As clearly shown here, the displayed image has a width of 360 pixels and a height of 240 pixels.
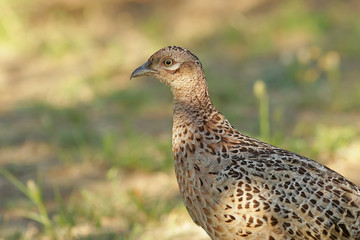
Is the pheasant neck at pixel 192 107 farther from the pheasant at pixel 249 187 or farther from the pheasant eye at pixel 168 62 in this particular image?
the pheasant eye at pixel 168 62

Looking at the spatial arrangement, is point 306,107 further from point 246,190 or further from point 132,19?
point 132,19

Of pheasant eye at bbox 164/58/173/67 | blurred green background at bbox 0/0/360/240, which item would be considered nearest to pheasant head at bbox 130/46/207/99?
pheasant eye at bbox 164/58/173/67

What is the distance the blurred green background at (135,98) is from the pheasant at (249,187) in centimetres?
114

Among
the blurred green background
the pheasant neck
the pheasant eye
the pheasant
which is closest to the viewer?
the pheasant

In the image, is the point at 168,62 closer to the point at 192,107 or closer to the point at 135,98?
the point at 192,107

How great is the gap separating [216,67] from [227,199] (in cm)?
622

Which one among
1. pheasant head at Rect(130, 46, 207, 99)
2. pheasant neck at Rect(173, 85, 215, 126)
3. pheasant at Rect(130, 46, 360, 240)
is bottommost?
pheasant at Rect(130, 46, 360, 240)

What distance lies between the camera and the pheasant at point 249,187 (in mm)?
3178

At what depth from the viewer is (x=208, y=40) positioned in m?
10.4

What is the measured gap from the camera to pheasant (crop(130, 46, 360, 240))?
318 centimetres

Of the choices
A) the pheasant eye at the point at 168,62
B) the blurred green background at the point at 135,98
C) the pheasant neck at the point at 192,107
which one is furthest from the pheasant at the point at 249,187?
the blurred green background at the point at 135,98

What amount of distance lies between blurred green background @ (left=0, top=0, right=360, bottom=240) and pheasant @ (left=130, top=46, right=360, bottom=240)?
3.73 ft

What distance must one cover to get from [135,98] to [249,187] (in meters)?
5.00

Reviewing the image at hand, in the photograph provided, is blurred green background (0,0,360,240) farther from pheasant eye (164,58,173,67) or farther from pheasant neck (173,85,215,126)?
pheasant eye (164,58,173,67)
